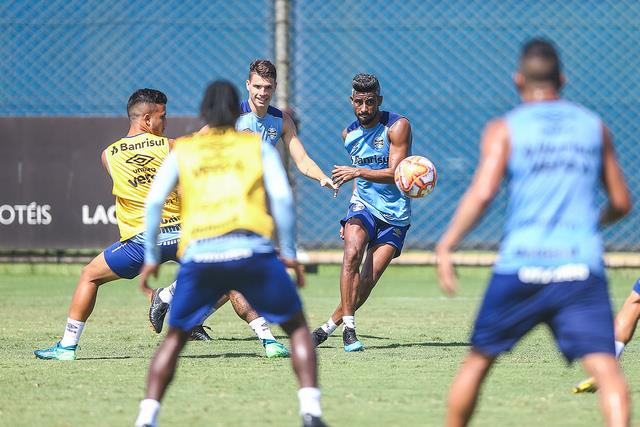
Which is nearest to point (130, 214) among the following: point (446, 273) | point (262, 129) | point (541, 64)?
point (262, 129)

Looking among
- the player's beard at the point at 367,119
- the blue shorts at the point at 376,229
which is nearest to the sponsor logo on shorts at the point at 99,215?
the blue shorts at the point at 376,229

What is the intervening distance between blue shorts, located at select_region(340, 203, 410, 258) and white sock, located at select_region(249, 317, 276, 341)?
1161mm

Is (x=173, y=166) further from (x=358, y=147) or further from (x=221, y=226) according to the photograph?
(x=358, y=147)

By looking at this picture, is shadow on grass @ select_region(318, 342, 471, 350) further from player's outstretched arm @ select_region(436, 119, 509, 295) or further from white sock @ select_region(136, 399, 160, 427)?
player's outstretched arm @ select_region(436, 119, 509, 295)

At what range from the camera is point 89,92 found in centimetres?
1573

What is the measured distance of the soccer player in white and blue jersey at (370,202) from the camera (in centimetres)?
975

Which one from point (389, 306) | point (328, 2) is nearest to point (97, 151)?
point (328, 2)

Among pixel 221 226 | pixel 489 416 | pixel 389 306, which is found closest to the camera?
pixel 221 226

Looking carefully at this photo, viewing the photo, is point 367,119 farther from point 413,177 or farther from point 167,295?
point 167,295

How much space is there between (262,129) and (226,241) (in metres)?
4.32

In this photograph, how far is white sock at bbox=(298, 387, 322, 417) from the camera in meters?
5.84

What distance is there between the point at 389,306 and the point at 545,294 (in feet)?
25.4

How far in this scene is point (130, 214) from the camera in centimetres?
920

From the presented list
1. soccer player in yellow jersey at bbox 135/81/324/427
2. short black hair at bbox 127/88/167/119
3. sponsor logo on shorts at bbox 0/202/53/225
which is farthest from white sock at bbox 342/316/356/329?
sponsor logo on shorts at bbox 0/202/53/225
